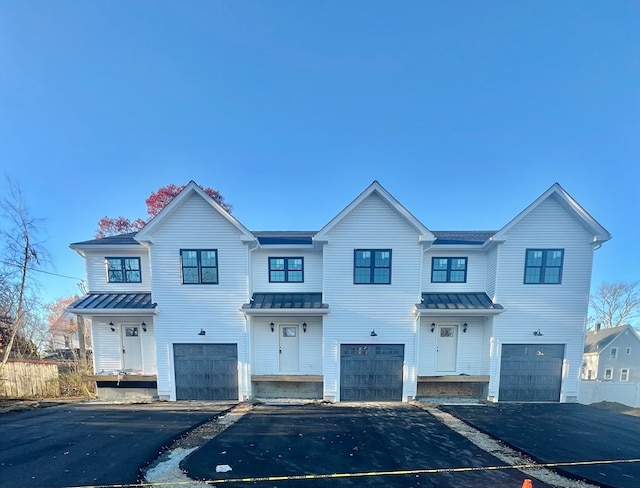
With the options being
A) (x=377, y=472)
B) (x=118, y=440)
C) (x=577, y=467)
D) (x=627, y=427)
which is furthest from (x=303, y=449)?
(x=627, y=427)

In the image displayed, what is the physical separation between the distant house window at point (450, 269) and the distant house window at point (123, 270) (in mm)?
12545

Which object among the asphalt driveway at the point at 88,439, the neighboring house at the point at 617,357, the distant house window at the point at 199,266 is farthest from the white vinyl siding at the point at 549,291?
the neighboring house at the point at 617,357

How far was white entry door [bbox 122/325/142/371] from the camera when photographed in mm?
10828

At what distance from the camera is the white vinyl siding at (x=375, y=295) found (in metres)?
10.1

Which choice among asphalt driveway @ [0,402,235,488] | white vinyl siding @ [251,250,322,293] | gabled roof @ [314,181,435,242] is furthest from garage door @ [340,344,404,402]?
asphalt driveway @ [0,402,235,488]

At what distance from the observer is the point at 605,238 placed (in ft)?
32.8

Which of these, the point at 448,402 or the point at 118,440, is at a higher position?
the point at 118,440

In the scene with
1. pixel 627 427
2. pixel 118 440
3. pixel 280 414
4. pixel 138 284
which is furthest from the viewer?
pixel 138 284

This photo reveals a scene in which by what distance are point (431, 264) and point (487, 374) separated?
4829mm

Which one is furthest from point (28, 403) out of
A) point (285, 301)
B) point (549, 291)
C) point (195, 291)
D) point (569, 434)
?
point (549, 291)

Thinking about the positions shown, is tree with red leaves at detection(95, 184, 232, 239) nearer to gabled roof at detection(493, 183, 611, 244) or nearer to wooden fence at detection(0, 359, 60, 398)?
wooden fence at detection(0, 359, 60, 398)

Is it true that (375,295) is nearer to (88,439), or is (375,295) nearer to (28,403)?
(88,439)

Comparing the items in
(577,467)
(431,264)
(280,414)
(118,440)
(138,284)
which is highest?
(431,264)

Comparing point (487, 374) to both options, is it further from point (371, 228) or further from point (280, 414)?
point (280, 414)
